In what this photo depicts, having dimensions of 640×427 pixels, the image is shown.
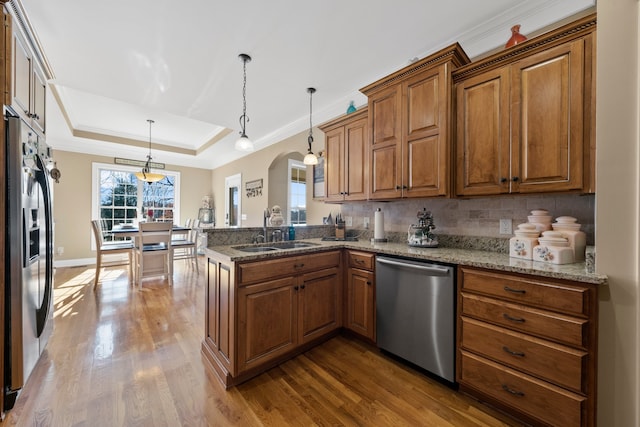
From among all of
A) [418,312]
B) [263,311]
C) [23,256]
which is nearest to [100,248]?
[23,256]

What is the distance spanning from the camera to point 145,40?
89.2 inches

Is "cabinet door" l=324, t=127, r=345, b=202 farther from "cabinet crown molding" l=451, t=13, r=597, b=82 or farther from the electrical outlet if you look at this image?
the electrical outlet

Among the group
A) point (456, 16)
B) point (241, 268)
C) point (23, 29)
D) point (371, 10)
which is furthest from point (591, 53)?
point (23, 29)

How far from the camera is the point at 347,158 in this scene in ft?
A: 9.33

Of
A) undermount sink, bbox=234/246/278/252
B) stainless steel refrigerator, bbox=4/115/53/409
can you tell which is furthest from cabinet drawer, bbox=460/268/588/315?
stainless steel refrigerator, bbox=4/115/53/409

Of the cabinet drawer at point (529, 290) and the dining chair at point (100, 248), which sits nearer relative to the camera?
the cabinet drawer at point (529, 290)

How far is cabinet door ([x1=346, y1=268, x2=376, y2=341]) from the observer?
2.26 m

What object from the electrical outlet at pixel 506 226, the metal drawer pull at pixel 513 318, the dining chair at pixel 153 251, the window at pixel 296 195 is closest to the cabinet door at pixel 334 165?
the electrical outlet at pixel 506 226

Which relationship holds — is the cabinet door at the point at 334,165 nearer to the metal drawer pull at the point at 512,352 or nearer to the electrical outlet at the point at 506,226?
the electrical outlet at the point at 506,226

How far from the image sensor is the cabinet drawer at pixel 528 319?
4.23 feet

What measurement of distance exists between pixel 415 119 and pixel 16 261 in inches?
115

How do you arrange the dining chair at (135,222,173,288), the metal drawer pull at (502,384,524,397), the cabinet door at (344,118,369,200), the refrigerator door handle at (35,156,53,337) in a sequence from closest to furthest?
the metal drawer pull at (502,384,524,397) → the refrigerator door handle at (35,156,53,337) → the cabinet door at (344,118,369,200) → the dining chair at (135,222,173,288)

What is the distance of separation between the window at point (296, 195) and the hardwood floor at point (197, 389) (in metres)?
2.80

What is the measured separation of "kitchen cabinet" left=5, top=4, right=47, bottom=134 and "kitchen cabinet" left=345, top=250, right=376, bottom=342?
2.63 m
